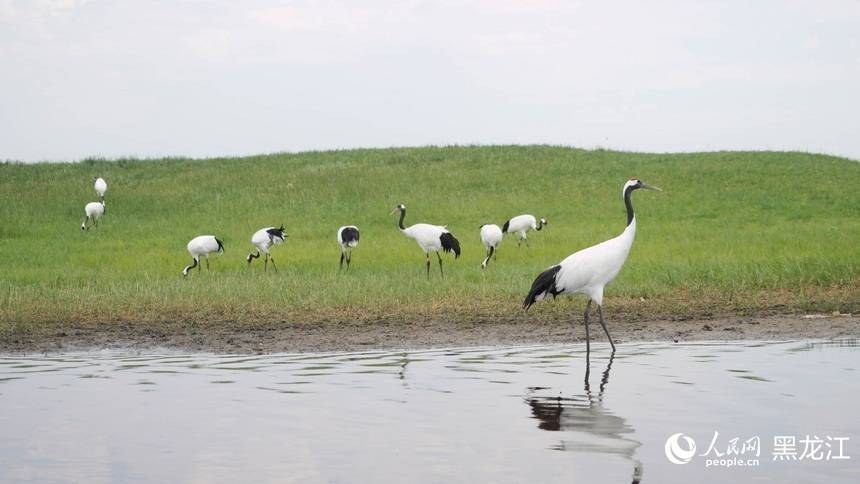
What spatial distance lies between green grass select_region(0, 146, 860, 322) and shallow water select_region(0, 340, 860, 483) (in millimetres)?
4154

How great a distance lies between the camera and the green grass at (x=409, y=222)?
1688 centimetres

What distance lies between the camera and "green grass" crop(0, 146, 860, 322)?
1688 centimetres

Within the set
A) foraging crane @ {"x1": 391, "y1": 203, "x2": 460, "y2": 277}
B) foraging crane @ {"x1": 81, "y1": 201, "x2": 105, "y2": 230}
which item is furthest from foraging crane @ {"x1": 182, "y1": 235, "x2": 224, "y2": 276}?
foraging crane @ {"x1": 81, "y1": 201, "x2": 105, "y2": 230}

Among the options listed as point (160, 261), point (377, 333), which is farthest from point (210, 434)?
point (160, 261)

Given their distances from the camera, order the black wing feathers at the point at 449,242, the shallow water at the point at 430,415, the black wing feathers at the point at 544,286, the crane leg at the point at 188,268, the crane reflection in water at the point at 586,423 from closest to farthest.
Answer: the shallow water at the point at 430,415
the crane reflection in water at the point at 586,423
the black wing feathers at the point at 544,286
the black wing feathers at the point at 449,242
the crane leg at the point at 188,268

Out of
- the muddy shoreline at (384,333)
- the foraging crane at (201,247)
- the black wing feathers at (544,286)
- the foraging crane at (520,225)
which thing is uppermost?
the foraging crane at (520,225)

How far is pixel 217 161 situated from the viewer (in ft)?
173

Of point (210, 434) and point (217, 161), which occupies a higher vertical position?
point (217, 161)

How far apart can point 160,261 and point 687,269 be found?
13.1 m

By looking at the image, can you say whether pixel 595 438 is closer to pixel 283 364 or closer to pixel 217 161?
pixel 283 364

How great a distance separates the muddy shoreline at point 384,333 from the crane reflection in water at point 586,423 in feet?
11.8

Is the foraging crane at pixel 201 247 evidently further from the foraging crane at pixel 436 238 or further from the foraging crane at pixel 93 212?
the foraging crane at pixel 93 212

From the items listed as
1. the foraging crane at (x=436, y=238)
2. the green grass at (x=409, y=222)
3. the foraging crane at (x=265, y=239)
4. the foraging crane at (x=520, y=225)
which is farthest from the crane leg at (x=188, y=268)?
the foraging crane at (x=520, y=225)

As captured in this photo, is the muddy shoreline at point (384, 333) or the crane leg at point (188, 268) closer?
the muddy shoreline at point (384, 333)
